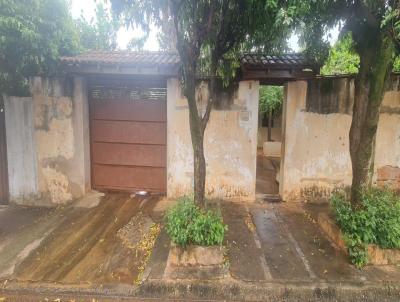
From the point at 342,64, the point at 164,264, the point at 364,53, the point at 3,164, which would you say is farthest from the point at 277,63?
the point at 3,164

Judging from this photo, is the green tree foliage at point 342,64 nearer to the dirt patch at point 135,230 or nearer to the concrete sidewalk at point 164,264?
the concrete sidewalk at point 164,264

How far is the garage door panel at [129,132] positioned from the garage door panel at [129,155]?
0.13 meters

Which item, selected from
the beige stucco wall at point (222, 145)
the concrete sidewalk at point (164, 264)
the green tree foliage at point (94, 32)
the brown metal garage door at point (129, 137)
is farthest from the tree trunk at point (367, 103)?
the green tree foliage at point (94, 32)

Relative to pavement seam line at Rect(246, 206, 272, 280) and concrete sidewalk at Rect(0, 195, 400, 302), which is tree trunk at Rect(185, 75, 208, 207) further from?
pavement seam line at Rect(246, 206, 272, 280)

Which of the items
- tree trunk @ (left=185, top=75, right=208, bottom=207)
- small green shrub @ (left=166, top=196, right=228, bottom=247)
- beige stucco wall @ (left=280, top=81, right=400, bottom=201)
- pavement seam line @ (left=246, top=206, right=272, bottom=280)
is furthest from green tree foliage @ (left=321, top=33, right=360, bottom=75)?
small green shrub @ (left=166, top=196, right=228, bottom=247)

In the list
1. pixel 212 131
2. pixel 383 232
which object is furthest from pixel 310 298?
pixel 212 131

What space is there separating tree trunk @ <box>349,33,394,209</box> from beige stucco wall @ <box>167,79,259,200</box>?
8.27ft

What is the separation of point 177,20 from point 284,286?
391 cm

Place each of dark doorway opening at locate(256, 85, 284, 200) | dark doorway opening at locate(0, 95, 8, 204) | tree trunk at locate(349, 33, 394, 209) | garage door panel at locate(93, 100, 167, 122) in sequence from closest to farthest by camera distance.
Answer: tree trunk at locate(349, 33, 394, 209), dark doorway opening at locate(0, 95, 8, 204), garage door panel at locate(93, 100, 167, 122), dark doorway opening at locate(256, 85, 284, 200)

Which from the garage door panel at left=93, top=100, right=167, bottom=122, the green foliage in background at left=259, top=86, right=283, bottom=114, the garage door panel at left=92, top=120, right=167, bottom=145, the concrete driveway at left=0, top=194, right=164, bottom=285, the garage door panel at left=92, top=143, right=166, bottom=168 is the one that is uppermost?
the green foliage in background at left=259, top=86, right=283, bottom=114

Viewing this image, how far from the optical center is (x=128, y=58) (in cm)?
677

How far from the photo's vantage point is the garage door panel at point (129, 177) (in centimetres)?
743

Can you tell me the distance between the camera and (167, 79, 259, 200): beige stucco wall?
22.2 ft

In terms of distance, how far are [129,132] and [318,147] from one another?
4.52m
